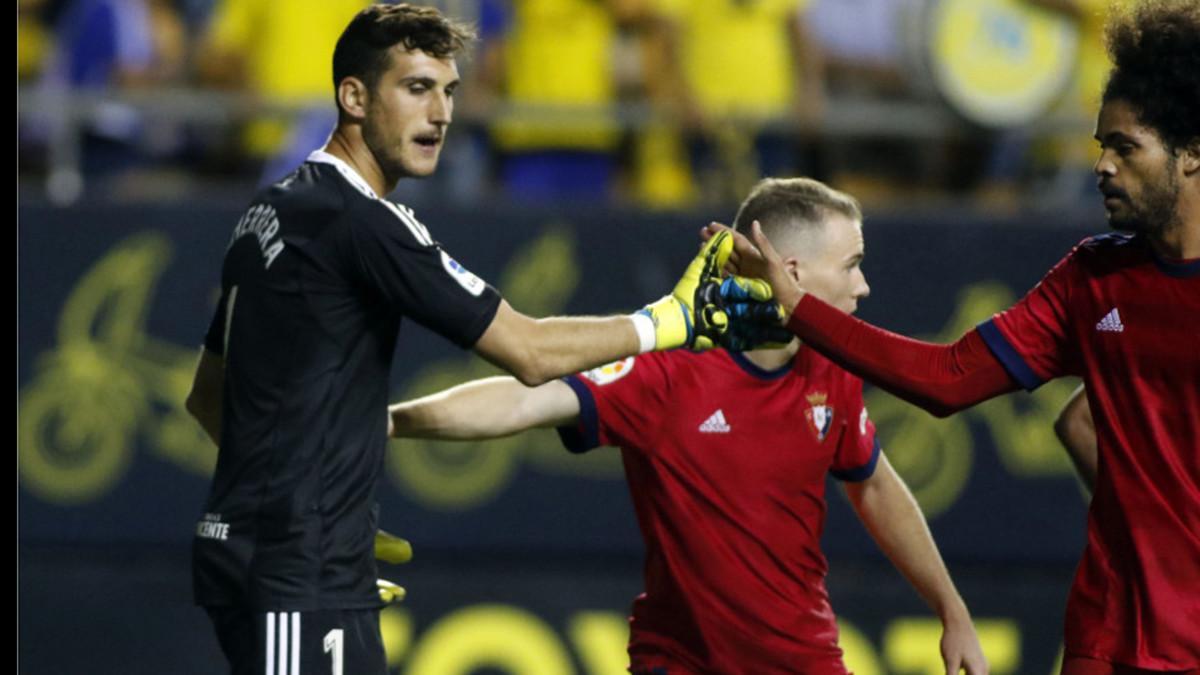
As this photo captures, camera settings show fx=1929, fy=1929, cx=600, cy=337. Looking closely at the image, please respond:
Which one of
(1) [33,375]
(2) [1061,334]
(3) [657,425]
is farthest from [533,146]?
(2) [1061,334]

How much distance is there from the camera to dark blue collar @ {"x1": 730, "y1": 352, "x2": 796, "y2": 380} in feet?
16.8

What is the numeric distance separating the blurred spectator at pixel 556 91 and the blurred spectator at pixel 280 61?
2.10 ft

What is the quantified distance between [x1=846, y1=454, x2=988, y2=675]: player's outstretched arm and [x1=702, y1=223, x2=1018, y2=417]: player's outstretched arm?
0.74 metres

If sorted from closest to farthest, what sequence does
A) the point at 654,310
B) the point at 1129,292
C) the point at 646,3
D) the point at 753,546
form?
the point at 1129,292 < the point at 654,310 < the point at 753,546 < the point at 646,3

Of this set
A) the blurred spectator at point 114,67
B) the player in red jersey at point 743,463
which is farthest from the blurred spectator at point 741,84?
the player in red jersey at point 743,463

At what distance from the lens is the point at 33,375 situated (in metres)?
7.57

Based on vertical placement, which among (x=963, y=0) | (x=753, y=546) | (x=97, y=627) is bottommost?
(x=97, y=627)

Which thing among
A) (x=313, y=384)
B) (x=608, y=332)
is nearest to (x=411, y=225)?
(x=313, y=384)

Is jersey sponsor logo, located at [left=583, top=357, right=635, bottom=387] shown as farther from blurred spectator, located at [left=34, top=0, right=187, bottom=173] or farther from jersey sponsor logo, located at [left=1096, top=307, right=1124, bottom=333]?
blurred spectator, located at [left=34, top=0, right=187, bottom=173]

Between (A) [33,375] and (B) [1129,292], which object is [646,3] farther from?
(B) [1129,292]

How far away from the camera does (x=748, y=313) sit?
182 inches

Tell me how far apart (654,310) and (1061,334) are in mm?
947

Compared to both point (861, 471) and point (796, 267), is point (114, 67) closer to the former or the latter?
point (796, 267)

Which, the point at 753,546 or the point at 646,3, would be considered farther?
the point at 646,3
